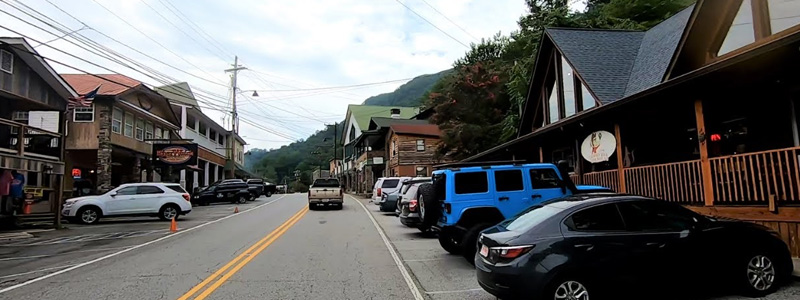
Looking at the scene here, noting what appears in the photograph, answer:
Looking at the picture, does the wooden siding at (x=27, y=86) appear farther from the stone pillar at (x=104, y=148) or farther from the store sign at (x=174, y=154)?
the store sign at (x=174, y=154)

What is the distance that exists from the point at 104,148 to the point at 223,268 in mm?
21602

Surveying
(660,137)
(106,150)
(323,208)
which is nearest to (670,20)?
(660,137)

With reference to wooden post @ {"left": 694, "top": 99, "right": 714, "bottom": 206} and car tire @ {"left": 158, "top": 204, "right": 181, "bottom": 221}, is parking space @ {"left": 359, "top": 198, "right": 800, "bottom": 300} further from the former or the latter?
car tire @ {"left": 158, "top": 204, "right": 181, "bottom": 221}

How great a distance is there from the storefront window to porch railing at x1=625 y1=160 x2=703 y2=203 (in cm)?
312

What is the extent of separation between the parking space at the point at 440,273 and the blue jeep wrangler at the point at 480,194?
49 cm

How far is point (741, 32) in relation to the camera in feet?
Result: 39.1

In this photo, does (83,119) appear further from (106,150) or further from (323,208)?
(323,208)

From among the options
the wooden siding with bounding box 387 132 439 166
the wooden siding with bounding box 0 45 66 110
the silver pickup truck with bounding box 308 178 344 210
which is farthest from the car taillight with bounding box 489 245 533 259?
the wooden siding with bounding box 387 132 439 166

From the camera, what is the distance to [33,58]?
19797 mm

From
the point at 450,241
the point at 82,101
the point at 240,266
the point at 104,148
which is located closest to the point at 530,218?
the point at 450,241

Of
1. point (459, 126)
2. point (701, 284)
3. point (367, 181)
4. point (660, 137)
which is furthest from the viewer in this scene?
point (367, 181)

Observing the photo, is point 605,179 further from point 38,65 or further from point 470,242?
point 38,65

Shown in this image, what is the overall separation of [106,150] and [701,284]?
1121 inches

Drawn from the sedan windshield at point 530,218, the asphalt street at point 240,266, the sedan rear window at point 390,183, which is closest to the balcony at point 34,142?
the asphalt street at point 240,266
